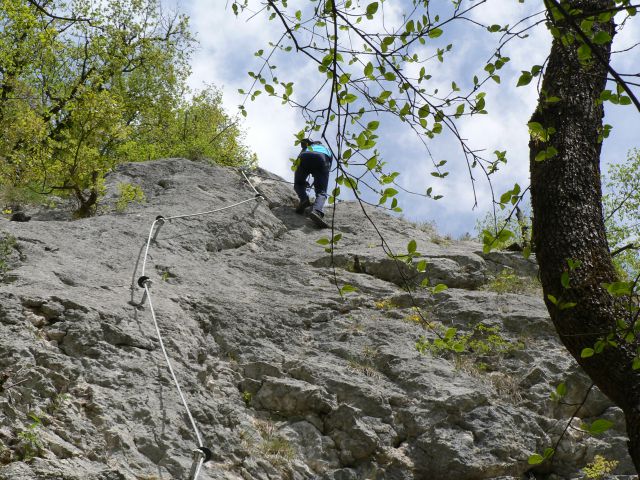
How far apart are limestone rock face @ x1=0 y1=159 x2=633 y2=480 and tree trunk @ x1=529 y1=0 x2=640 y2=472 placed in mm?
892

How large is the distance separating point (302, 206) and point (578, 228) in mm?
8843

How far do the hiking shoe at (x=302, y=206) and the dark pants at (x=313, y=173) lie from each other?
0.16ft

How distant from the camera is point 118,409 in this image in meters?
5.90

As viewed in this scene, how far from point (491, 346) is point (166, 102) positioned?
2224 cm

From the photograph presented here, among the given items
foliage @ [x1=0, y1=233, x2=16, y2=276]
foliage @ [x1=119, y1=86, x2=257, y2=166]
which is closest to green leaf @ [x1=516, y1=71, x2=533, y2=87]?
foliage @ [x1=0, y1=233, x2=16, y2=276]

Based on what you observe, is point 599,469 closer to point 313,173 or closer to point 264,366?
point 264,366

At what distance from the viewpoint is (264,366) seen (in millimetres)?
7414

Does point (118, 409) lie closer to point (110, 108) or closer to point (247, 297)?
point (247, 297)

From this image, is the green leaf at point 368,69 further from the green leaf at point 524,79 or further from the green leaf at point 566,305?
the green leaf at point 566,305

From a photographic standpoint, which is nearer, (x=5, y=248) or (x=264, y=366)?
(x=264, y=366)

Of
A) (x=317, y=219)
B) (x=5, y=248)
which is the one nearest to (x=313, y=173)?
(x=317, y=219)

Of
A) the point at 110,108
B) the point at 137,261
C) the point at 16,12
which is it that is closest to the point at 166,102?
the point at 16,12

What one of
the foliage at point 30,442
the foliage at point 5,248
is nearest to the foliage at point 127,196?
the foliage at point 5,248

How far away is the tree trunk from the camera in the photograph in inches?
146
